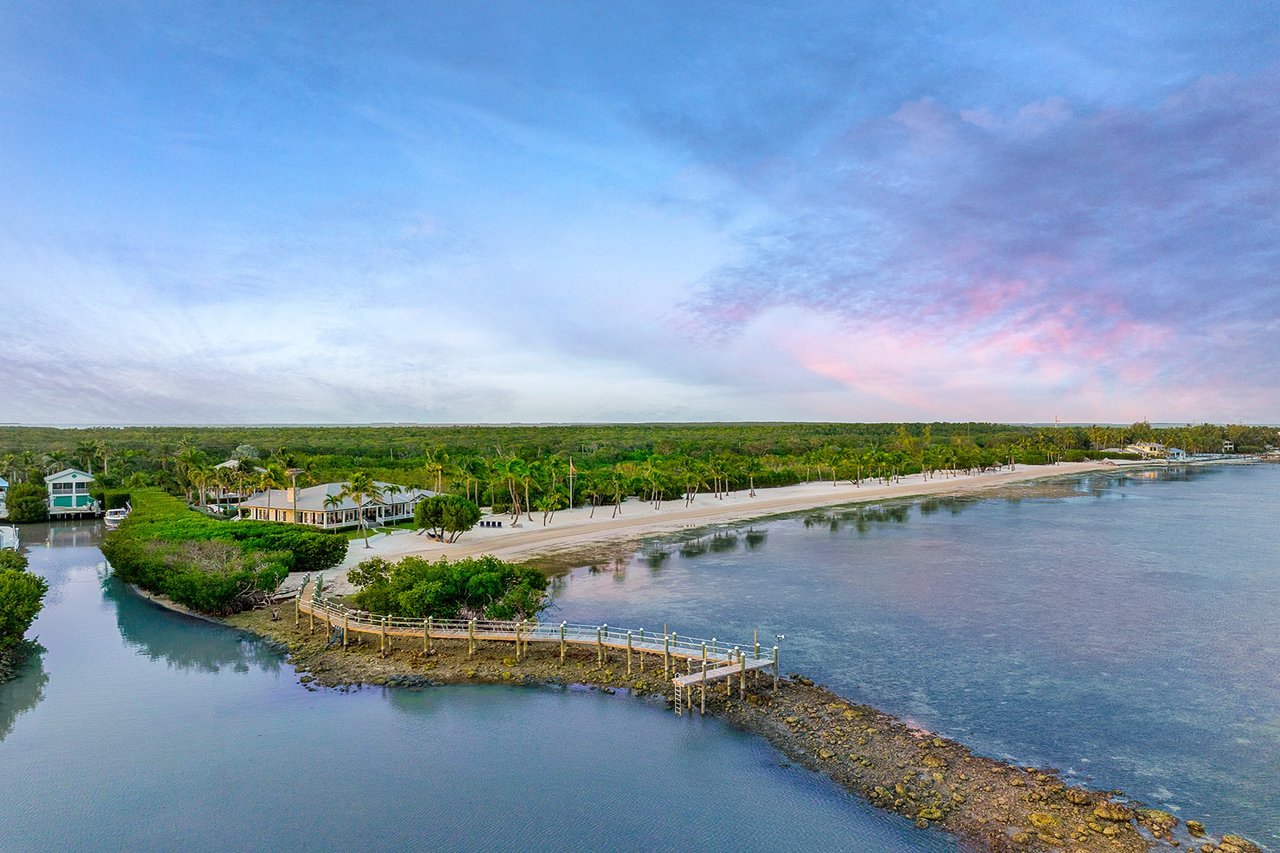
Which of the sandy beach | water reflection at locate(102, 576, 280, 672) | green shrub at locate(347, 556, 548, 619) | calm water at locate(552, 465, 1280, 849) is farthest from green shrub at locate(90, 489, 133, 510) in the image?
green shrub at locate(347, 556, 548, 619)

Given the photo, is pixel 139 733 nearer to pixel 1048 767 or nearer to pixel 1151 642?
pixel 1048 767

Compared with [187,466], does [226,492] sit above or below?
below

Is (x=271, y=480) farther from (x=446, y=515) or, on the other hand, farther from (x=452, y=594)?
(x=452, y=594)

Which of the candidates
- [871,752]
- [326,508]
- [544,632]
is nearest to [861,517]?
A: [326,508]

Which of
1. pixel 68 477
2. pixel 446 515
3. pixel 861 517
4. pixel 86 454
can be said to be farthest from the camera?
pixel 86 454

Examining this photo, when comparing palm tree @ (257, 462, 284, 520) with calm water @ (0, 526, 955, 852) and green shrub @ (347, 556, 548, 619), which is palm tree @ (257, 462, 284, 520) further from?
green shrub @ (347, 556, 548, 619)

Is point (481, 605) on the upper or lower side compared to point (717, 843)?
upper

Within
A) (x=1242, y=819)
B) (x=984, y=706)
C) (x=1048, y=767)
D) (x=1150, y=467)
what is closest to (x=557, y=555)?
(x=984, y=706)
